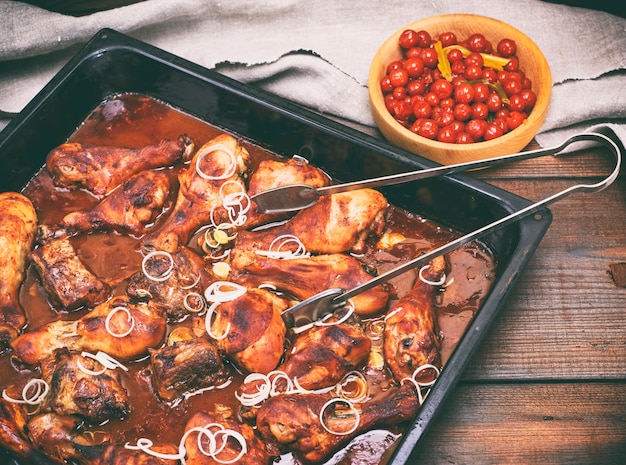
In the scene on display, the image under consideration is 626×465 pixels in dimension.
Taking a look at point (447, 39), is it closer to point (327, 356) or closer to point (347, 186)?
point (347, 186)

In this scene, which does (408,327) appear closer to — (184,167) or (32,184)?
(184,167)

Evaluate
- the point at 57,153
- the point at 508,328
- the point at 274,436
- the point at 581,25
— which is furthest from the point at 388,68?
the point at 274,436

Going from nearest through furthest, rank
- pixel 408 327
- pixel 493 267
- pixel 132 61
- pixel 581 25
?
pixel 408 327
pixel 493 267
pixel 132 61
pixel 581 25

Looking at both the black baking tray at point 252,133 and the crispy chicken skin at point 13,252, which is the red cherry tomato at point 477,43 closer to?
the black baking tray at point 252,133

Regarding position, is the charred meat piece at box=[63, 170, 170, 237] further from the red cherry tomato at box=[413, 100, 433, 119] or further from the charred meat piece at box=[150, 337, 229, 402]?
the red cherry tomato at box=[413, 100, 433, 119]

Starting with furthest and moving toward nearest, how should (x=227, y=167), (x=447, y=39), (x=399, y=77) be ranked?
(x=447, y=39), (x=399, y=77), (x=227, y=167)

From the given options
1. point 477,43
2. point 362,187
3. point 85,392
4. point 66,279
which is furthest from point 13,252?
point 477,43
